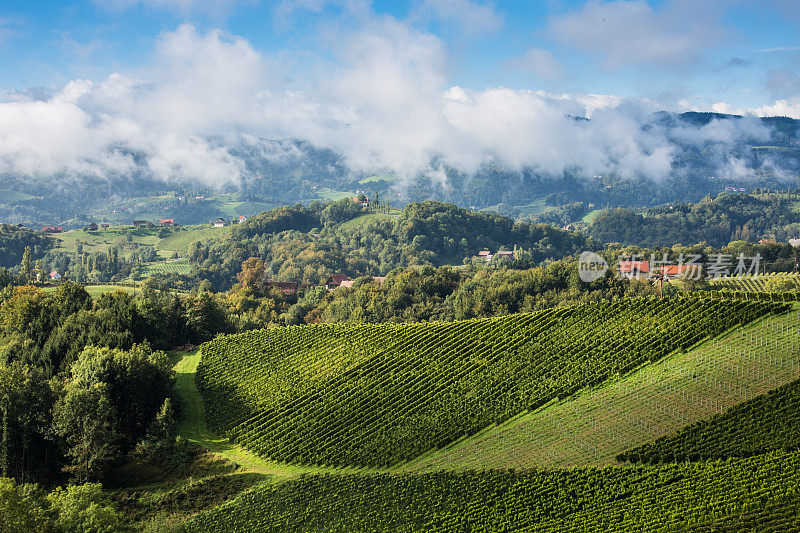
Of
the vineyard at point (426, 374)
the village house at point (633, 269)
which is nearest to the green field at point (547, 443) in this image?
the vineyard at point (426, 374)

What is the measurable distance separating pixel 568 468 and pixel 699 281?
179 ft

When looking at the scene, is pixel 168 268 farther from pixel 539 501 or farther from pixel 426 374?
pixel 539 501

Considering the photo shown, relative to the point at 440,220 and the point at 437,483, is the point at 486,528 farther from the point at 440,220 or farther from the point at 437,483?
the point at 440,220

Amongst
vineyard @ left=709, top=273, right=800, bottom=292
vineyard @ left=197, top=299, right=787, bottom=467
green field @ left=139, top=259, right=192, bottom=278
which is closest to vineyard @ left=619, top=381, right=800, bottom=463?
vineyard @ left=197, top=299, right=787, bottom=467

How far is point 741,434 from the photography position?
1414 inches

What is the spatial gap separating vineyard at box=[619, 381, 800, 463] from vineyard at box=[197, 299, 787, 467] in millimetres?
8465

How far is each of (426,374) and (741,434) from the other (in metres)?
23.2

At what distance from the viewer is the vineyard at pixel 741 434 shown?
34.5 m

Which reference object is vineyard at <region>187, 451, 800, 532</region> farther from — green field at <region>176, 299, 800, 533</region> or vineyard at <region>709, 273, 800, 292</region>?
vineyard at <region>709, 273, 800, 292</region>

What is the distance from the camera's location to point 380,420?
47.2m

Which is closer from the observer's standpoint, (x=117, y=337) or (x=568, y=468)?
(x=568, y=468)

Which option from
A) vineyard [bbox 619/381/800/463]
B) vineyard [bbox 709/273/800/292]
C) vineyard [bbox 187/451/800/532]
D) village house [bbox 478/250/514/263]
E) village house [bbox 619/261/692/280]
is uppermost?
village house [bbox 478/250/514/263]

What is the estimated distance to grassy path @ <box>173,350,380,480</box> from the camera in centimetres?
4419

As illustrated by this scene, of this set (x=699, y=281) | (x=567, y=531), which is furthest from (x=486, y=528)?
(x=699, y=281)
